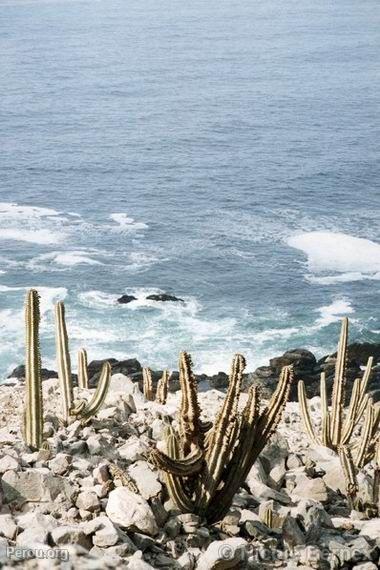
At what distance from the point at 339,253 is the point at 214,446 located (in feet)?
144

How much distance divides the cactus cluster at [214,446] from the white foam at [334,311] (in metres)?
33.8

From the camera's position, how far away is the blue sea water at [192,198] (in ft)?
150

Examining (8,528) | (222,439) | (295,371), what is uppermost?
(222,439)

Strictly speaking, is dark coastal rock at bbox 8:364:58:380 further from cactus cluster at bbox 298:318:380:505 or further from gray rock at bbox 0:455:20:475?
gray rock at bbox 0:455:20:475

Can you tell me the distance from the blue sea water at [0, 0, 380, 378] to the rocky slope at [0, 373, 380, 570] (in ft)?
86.7

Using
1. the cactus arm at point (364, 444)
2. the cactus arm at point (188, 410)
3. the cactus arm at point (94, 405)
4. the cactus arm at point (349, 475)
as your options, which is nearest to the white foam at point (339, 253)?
the cactus arm at point (364, 444)

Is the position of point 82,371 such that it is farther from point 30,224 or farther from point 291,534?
point 30,224

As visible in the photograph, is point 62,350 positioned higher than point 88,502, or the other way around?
point 62,350

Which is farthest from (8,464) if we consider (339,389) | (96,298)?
(96,298)

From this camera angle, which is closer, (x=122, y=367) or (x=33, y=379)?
(x=33, y=379)

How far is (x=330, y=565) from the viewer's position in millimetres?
10648

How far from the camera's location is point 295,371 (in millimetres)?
39188

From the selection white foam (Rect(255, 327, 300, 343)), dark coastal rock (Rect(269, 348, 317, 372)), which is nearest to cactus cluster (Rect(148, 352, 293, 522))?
dark coastal rock (Rect(269, 348, 317, 372))

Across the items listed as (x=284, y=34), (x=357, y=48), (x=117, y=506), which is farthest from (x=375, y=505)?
(x=284, y=34)
